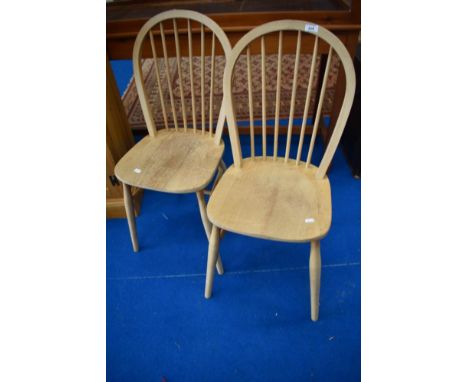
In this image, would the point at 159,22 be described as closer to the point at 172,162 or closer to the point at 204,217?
the point at 172,162

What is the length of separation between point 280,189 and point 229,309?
542 mm

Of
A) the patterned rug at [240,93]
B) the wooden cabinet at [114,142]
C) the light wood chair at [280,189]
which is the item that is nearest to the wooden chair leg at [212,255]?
the light wood chair at [280,189]

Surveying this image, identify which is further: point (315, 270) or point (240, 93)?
point (240, 93)

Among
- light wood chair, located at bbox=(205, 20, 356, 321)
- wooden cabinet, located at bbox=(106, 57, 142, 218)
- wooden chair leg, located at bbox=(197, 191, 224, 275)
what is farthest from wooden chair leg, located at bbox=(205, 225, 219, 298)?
wooden cabinet, located at bbox=(106, 57, 142, 218)

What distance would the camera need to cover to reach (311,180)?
3.25 feet

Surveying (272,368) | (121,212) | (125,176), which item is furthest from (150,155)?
(272,368)

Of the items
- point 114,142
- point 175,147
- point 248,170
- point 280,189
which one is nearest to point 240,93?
point 114,142

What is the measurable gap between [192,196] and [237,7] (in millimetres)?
943

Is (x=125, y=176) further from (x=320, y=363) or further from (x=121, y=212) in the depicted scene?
(x=320, y=363)

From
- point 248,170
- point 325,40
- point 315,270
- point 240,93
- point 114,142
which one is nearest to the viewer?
point 325,40

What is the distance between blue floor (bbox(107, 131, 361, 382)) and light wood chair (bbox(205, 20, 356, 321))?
0.45ft

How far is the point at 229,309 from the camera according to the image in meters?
1.15

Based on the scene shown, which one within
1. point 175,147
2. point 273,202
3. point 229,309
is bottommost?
point 229,309

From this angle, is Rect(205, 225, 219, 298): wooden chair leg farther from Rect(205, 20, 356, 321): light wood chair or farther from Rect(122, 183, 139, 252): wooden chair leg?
Rect(122, 183, 139, 252): wooden chair leg
